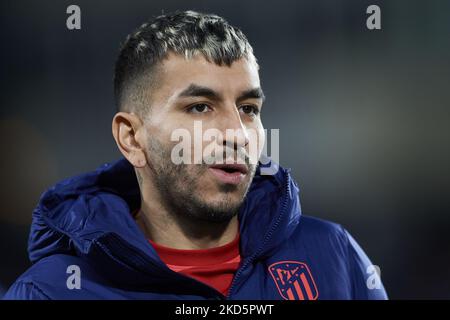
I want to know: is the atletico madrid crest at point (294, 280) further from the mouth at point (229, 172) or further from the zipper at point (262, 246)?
the mouth at point (229, 172)

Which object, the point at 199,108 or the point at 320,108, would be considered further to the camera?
the point at 320,108

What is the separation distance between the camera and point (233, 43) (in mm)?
1345

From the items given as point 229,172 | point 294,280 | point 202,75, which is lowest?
point 294,280

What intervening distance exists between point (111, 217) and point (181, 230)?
0.63 feet

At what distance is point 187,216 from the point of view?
1.34 m

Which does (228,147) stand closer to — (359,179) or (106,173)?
(106,173)

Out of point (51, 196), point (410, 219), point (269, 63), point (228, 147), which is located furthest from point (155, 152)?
point (410, 219)

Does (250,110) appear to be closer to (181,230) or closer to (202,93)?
(202,93)

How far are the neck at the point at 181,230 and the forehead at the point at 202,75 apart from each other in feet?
1.02

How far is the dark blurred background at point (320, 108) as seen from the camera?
2451 millimetres

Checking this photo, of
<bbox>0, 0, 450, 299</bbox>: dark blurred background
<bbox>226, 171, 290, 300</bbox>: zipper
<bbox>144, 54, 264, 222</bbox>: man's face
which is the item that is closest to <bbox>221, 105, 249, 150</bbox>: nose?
<bbox>144, 54, 264, 222</bbox>: man's face

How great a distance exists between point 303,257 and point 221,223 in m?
0.24

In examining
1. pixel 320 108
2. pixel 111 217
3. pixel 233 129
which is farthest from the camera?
pixel 320 108

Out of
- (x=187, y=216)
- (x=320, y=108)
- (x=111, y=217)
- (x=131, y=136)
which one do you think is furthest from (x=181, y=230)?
(x=320, y=108)
